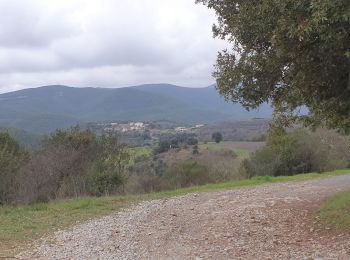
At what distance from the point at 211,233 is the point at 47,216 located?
636cm

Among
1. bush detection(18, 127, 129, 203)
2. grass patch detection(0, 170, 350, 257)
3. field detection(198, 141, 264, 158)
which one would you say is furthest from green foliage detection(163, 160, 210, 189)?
grass patch detection(0, 170, 350, 257)

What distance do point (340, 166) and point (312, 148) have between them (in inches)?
125

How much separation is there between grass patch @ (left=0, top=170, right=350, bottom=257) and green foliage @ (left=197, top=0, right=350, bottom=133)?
19.6 feet

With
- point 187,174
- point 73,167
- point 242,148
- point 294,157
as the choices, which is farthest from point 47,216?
point 242,148

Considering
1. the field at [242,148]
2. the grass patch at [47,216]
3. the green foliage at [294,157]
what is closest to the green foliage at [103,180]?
the grass patch at [47,216]

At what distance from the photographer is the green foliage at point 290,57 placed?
6.73 meters

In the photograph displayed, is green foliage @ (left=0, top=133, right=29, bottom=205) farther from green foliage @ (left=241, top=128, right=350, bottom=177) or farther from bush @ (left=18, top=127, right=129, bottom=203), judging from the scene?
green foliage @ (left=241, top=128, right=350, bottom=177)

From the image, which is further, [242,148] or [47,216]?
[242,148]

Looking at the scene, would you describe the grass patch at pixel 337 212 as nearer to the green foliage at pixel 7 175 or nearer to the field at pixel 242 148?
the green foliage at pixel 7 175

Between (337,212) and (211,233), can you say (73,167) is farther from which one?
(337,212)

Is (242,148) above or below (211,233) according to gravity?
below

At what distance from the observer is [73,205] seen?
57.0ft

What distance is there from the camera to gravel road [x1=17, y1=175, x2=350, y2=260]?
9.44 m

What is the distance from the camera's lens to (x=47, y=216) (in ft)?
50.9
